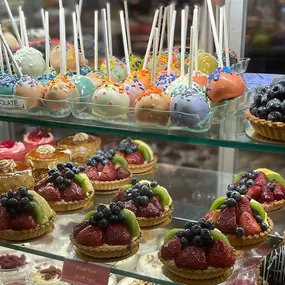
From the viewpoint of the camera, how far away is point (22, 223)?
2.07 meters

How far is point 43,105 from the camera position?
1.90m

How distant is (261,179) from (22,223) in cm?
104

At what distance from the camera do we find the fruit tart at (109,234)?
6.32 feet

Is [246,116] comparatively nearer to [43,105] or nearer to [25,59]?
[43,105]

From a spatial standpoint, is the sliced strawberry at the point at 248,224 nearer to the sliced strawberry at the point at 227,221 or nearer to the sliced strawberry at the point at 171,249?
the sliced strawberry at the point at 227,221

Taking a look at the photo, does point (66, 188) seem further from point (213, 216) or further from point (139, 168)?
point (213, 216)

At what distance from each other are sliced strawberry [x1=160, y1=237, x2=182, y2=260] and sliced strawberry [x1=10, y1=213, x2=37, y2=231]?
1.81 feet

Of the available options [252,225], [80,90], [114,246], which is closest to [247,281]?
[252,225]

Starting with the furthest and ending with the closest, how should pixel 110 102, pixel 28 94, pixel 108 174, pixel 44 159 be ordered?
pixel 44 159, pixel 108 174, pixel 28 94, pixel 110 102

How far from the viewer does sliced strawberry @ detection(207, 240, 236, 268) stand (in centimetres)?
181

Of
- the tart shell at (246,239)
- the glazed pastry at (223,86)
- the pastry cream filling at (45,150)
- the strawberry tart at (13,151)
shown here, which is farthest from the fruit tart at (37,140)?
the glazed pastry at (223,86)

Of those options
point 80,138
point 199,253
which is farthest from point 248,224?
point 80,138

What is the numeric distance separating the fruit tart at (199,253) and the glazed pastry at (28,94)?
27.7 inches

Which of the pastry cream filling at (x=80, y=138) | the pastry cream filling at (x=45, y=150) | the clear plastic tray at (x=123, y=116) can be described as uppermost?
the clear plastic tray at (x=123, y=116)
